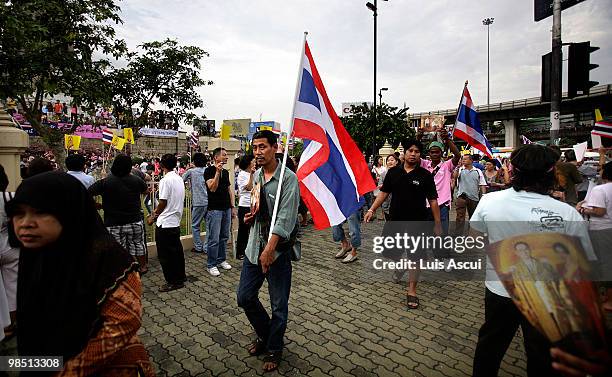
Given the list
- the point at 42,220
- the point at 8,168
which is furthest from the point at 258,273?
the point at 8,168

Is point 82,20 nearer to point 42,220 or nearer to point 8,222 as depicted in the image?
point 8,222

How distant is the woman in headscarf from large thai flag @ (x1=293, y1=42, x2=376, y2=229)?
196cm

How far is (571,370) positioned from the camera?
1.27 meters

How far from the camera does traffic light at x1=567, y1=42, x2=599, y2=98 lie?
6457 mm

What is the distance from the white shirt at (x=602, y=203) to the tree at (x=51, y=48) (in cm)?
852

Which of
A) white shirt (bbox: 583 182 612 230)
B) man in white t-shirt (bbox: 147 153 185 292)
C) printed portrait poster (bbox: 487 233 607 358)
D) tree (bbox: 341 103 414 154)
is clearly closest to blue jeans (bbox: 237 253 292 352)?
printed portrait poster (bbox: 487 233 607 358)

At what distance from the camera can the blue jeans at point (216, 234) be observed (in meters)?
5.55

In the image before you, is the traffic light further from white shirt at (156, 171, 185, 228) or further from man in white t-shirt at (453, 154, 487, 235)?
white shirt at (156, 171, 185, 228)

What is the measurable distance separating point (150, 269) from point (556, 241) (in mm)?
5644

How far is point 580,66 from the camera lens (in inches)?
257

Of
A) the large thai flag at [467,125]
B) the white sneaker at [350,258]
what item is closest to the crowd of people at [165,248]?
the white sneaker at [350,258]

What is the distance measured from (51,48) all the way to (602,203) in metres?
9.59

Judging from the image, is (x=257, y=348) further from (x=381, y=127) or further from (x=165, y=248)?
(x=381, y=127)

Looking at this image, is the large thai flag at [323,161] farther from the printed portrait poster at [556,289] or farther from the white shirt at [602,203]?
the white shirt at [602,203]
